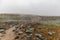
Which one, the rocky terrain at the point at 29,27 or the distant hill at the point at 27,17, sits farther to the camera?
the distant hill at the point at 27,17

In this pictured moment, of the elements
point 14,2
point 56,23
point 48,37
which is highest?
point 14,2

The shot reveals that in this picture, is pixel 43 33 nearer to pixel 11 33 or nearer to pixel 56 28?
pixel 56 28

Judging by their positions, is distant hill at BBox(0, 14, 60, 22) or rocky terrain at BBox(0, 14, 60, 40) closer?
rocky terrain at BBox(0, 14, 60, 40)

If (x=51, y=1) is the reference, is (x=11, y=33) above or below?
below

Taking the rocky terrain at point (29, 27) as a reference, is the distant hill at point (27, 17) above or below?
above

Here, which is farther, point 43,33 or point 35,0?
point 35,0

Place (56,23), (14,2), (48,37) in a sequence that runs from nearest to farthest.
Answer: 1. (48,37)
2. (56,23)
3. (14,2)

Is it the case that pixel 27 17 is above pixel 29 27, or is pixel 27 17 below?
above

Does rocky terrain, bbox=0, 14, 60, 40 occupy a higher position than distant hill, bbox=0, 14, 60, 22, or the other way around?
distant hill, bbox=0, 14, 60, 22

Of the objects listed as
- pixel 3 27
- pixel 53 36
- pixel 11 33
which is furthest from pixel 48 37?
pixel 3 27

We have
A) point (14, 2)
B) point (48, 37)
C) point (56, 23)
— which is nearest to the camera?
point (48, 37)
